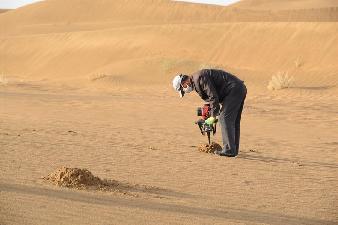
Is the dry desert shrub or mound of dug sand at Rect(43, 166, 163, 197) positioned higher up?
the dry desert shrub

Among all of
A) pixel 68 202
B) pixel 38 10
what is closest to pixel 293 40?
pixel 68 202

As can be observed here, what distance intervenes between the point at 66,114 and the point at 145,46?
20.2 m

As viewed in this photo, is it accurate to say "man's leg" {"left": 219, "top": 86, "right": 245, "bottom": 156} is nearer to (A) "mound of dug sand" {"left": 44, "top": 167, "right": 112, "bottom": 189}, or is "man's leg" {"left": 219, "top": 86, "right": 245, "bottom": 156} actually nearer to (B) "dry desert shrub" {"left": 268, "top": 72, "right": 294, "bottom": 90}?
(A) "mound of dug sand" {"left": 44, "top": 167, "right": 112, "bottom": 189}

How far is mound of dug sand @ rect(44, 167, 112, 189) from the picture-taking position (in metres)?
6.74

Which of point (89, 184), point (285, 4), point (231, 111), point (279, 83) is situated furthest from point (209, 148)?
point (285, 4)

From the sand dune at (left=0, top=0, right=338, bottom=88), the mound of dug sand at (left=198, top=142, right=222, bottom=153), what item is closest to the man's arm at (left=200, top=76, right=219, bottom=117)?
the mound of dug sand at (left=198, top=142, right=222, bottom=153)

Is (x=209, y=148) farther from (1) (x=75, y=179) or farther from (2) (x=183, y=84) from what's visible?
(1) (x=75, y=179)

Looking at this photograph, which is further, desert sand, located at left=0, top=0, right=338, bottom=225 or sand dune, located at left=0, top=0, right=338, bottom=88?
sand dune, located at left=0, top=0, right=338, bottom=88

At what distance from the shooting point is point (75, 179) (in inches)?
267

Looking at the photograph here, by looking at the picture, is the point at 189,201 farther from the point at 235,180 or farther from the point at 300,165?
the point at 300,165

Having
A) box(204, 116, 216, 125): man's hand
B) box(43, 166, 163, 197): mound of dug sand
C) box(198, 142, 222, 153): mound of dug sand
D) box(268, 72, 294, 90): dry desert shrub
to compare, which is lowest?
box(43, 166, 163, 197): mound of dug sand

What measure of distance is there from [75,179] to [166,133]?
5.61 m

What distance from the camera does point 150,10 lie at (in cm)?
6003

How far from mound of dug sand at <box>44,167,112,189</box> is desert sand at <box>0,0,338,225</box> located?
0.13m
